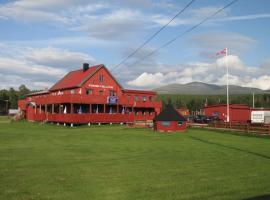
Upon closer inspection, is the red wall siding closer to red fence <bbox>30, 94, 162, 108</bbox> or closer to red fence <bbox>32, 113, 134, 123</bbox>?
red fence <bbox>32, 113, 134, 123</bbox>

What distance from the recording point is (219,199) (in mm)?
9422

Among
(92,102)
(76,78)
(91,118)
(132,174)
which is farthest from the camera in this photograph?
(76,78)

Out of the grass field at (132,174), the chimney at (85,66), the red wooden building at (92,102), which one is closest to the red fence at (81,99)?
the red wooden building at (92,102)

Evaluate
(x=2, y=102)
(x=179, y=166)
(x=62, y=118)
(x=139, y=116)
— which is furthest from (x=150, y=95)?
(x=2, y=102)

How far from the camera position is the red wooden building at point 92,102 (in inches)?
1980

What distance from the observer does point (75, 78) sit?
194 ft

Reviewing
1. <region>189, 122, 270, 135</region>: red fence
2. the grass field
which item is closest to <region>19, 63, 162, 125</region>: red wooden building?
<region>189, 122, 270, 135</region>: red fence

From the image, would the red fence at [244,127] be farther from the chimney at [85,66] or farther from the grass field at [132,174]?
the chimney at [85,66]

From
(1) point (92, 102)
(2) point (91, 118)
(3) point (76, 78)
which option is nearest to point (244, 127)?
(2) point (91, 118)

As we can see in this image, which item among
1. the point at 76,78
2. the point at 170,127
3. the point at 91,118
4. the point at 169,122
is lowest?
the point at 170,127

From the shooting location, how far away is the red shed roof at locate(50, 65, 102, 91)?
2190 inches

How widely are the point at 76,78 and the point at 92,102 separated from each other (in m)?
8.88

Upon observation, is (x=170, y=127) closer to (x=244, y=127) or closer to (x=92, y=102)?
(x=244, y=127)

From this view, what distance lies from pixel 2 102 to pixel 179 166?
436 ft
